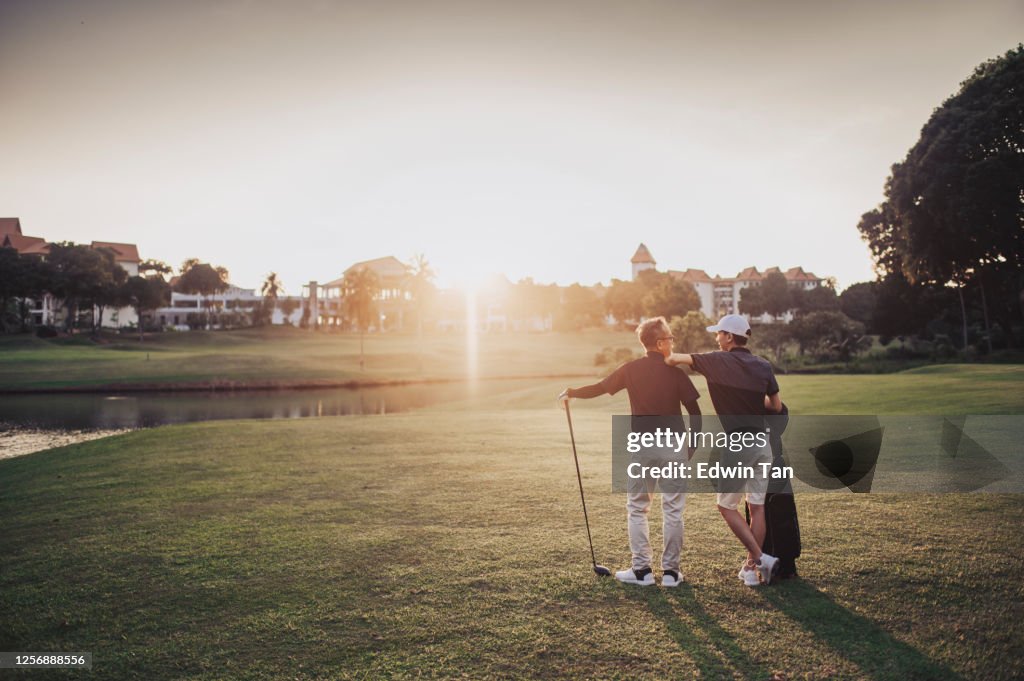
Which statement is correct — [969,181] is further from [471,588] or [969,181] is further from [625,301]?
[625,301]

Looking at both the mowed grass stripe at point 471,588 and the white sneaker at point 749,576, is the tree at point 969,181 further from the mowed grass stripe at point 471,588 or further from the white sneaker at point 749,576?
the white sneaker at point 749,576

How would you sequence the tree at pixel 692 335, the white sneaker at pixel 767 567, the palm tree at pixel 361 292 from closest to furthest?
the white sneaker at pixel 767 567 < the tree at pixel 692 335 < the palm tree at pixel 361 292

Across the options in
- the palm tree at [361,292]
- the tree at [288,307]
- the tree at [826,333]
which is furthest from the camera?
the tree at [288,307]

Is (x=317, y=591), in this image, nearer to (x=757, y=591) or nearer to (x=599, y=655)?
(x=599, y=655)

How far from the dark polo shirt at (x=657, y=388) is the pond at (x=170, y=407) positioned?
2476cm

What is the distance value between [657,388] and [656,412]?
26cm

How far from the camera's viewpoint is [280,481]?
12.0 metres

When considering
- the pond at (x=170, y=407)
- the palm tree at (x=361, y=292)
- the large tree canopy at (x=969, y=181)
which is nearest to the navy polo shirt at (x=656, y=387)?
the pond at (x=170, y=407)

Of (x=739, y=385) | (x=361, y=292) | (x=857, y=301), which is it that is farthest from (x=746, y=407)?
(x=857, y=301)

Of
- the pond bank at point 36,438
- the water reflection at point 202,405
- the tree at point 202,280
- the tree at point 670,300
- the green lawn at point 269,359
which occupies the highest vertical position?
the tree at point 202,280

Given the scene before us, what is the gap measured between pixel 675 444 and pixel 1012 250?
39258 millimetres

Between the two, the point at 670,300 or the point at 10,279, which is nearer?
the point at 10,279

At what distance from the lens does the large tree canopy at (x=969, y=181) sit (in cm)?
3111

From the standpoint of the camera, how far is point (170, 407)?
39375 mm
